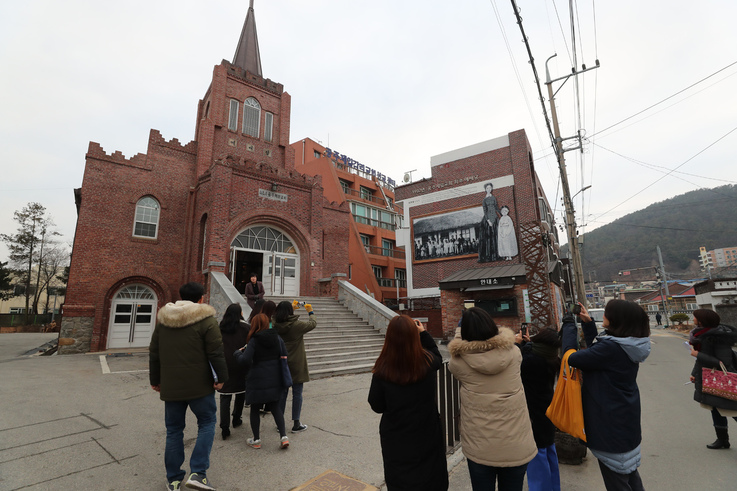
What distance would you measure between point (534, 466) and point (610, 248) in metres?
86.1

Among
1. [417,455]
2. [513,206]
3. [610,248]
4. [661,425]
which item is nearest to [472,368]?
[417,455]

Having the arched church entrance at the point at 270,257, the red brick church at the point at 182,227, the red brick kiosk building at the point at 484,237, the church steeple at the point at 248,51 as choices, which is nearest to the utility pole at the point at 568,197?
the red brick kiosk building at the point at 484,237

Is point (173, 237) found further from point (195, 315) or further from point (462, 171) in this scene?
point (462, 171)

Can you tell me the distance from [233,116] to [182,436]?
1800 cm

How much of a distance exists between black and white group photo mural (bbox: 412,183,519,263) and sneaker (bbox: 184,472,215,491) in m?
19.2

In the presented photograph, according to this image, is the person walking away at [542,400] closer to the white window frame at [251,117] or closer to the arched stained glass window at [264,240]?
the arched stained glass window at [264,240]

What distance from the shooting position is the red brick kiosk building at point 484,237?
1711 cm

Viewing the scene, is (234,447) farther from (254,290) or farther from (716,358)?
(254,290)

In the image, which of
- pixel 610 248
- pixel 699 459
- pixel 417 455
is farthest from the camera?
pixel 610 248

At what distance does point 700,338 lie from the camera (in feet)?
14.6

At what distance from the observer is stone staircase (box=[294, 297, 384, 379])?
905 centimetres

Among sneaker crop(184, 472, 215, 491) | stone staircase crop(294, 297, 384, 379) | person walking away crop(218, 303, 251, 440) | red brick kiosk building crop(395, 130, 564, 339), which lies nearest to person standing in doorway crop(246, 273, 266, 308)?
stone staircase crop(294, 297, 384, 379)

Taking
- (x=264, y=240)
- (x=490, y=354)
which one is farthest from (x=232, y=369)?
(x=264, y=240)

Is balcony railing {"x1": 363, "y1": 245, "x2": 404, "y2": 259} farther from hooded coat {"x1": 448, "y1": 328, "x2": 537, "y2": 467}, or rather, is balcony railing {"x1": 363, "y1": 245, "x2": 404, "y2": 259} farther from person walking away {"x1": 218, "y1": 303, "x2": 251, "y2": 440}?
hooded coat {"x1": 448, "y1": 328, "x2": 537, "y2": 467}
